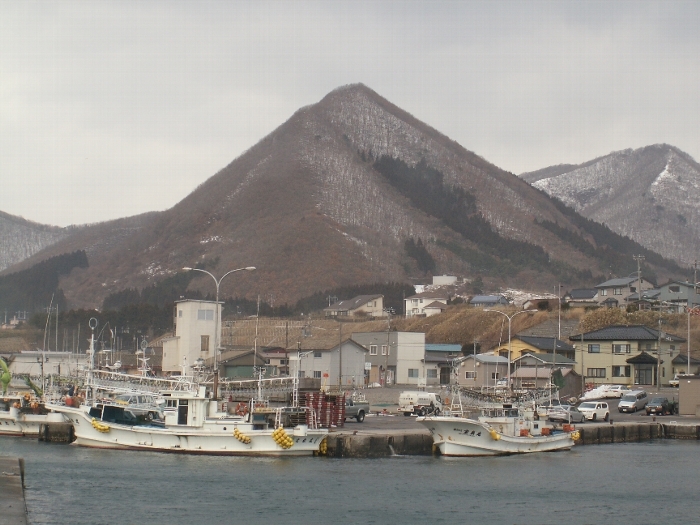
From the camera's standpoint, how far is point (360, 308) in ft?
463

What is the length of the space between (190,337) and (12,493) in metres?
54.7

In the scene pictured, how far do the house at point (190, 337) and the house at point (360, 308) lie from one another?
55354 millimetres

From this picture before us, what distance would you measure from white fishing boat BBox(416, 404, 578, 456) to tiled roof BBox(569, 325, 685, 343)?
118 feet

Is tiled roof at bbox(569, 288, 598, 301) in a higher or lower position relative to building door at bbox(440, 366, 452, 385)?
higher

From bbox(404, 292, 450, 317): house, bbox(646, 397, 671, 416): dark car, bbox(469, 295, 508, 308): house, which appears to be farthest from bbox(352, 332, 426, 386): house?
bbox(404, 292, 450, 317): house

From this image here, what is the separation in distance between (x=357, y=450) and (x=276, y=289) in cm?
14311

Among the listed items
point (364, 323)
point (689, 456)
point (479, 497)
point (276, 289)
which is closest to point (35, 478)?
point (479, 497)

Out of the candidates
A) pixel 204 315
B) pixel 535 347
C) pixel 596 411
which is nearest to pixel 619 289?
pixel 535 347

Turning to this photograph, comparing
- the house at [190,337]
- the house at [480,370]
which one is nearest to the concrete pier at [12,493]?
the house at [190,337]

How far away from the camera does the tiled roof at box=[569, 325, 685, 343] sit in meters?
83.3

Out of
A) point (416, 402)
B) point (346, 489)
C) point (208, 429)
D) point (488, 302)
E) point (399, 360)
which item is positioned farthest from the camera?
point (488, 302)

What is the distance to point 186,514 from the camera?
30875 millimetres

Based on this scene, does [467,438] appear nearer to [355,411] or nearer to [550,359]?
[355,411]

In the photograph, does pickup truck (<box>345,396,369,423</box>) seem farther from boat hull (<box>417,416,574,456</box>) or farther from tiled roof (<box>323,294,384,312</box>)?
tiled roof (<box>323,294,384,312</box>)
